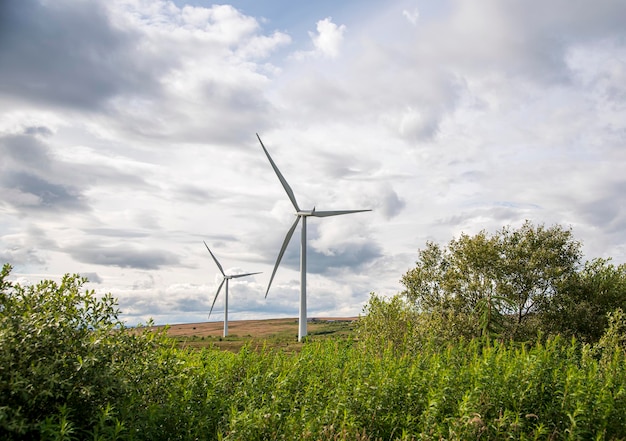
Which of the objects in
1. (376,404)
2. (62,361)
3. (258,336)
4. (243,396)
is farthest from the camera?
(258,336)

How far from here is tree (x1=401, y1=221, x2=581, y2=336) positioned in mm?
38844

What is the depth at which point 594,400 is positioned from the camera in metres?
12.3

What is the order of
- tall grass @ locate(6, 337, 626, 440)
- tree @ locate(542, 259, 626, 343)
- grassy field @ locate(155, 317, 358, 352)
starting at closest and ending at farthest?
tall grass @ locate(6, 337, 626, 440) < grassy field @ locate(155, 317, 358, 352) < tree @ locate(542, 259, 626, 343)

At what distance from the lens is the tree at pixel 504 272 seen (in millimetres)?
38844

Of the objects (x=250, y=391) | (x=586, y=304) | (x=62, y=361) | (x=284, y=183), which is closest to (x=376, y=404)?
(x=250, y=391)

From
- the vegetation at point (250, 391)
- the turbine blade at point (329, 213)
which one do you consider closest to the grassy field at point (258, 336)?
the vegetation at point (250, 391)

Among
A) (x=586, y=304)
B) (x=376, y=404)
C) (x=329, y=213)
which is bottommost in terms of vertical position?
(x=376, y=404)

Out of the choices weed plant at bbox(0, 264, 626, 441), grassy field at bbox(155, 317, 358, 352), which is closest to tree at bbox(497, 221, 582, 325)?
grassy field at bbox(155, 317, 358, 352)

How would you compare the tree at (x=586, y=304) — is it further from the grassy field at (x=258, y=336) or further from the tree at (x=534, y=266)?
the grassy field at (x=258, y=336)

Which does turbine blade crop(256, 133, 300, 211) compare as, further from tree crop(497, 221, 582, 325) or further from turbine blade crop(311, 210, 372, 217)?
tree crop(497, 221, 582, 325)

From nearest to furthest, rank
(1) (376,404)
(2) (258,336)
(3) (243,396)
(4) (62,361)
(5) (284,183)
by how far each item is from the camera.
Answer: (4) (62,361)
(1) (376,404)
(3) (243,396)
(2) (258,336)
(5) (284,183)

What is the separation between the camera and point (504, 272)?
39.8 m

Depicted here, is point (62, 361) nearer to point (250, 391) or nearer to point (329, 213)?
point (250, 391)

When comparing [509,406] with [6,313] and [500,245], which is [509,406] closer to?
[6,313]
